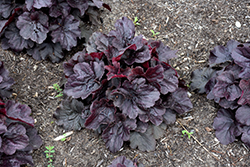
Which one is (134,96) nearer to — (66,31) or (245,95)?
(245,95)

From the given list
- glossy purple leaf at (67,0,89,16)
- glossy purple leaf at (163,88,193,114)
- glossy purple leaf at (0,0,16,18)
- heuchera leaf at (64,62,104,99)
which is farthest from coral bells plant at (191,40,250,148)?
glossy purple leaf at (0,0,16,18)

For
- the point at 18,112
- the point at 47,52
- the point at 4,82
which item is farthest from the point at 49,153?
the point at 47,52

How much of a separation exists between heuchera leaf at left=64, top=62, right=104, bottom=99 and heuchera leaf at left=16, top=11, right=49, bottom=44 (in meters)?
0.87

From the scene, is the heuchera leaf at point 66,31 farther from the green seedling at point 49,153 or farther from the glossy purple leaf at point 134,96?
the green seedling at point 49,153

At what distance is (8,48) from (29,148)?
1.51 m

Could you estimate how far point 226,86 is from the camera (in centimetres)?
262

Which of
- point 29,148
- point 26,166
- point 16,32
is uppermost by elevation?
point 16,32

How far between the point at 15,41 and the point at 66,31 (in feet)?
2.29

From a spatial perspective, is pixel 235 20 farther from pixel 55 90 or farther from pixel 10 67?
pixel 10 67

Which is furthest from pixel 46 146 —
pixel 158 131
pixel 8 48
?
pixel 8 48

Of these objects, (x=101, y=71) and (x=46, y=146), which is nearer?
(x=101, y=71)

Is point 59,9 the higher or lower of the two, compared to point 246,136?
higher

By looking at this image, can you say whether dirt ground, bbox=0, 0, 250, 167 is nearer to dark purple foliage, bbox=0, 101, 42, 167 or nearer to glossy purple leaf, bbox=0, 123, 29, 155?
Answer: dark purple foliage, bbox=0, 101, 42, 167

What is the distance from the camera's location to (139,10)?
372cm
